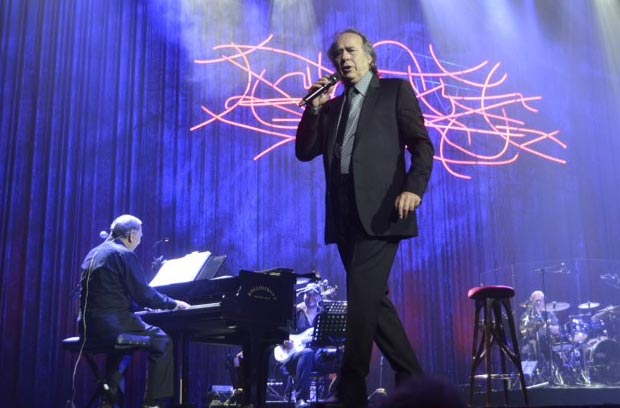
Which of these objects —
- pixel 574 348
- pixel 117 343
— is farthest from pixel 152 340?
pixel 574 348

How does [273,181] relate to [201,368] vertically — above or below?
above

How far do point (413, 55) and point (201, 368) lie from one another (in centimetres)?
463

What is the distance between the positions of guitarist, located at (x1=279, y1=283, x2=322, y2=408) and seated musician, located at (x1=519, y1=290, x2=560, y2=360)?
2199 mm

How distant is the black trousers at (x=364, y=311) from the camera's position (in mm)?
2486

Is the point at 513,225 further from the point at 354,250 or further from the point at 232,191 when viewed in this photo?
the point at 354,250

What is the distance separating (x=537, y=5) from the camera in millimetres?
9977

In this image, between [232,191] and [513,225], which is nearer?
[232,191]

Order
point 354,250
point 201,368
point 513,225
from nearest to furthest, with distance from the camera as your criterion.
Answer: point 354,250
point 201,368
point 513,225

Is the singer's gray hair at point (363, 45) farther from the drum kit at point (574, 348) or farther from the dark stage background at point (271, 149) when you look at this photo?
the dark stage background at point (271, 149)

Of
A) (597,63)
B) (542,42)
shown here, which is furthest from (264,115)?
(597,63)

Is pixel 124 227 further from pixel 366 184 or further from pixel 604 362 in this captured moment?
pixel 604 362

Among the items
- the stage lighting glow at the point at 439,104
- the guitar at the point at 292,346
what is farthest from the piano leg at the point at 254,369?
the stage lighting glow at the point at 439,104

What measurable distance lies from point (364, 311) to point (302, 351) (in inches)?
190

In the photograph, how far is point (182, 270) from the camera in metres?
5.05
